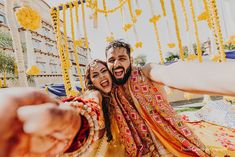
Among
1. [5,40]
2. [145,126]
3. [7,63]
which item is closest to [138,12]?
[145,126]

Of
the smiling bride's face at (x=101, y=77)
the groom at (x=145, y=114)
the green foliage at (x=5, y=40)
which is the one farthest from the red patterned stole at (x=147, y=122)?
the green foliage at (x=5, y=40)

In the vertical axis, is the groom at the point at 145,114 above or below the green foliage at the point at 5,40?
below

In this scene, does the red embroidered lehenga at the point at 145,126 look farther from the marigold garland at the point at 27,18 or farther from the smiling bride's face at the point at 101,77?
the marigold garland at the point at 27,18

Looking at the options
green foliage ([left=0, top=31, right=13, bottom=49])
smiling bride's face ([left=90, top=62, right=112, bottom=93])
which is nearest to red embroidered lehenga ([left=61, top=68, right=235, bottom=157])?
smiling bride's face ([left=90, top=62, right=112, bottom=93])

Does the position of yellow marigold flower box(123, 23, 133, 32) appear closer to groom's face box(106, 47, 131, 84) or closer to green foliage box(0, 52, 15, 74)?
groom's face box(106, 47, 131, 84)

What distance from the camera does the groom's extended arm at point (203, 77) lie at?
84 cm

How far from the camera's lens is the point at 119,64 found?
2354mm

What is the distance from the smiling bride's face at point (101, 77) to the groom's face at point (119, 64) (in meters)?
0.07

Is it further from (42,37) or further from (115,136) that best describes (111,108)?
(42,37)

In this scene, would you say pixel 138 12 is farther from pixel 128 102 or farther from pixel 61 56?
pixel 128 102

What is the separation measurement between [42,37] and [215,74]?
29.4m

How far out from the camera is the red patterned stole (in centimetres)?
235

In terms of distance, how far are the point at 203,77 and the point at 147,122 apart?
4.85 ft

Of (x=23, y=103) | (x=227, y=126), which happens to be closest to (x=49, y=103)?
(x=23, y=103)
